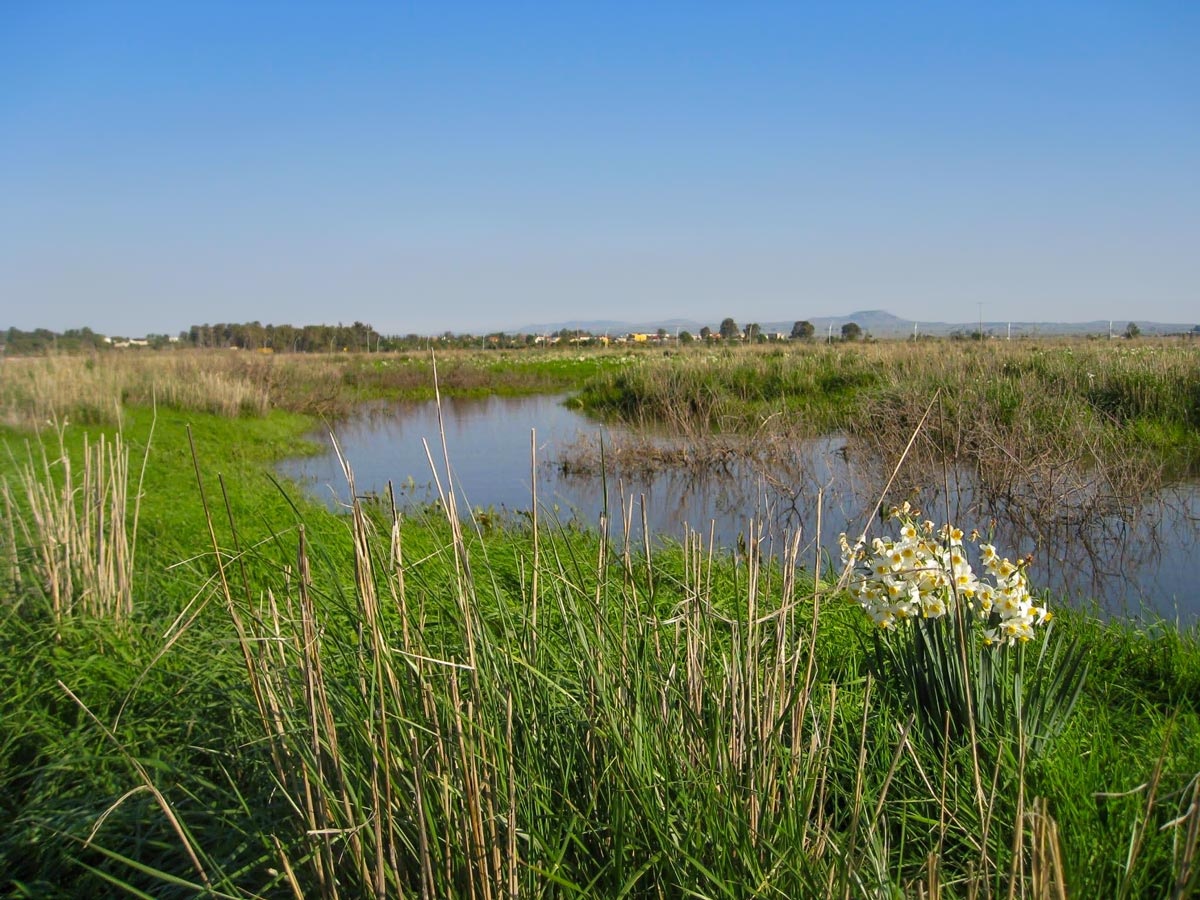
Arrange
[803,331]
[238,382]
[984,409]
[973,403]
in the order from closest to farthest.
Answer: [984,409], [973,403], [238,382], [803,331]

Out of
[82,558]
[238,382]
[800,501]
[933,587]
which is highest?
[238,382]

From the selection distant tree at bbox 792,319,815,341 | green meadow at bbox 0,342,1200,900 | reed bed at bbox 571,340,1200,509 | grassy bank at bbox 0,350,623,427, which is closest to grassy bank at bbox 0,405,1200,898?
green meadow at bbox 0,342,1200,900

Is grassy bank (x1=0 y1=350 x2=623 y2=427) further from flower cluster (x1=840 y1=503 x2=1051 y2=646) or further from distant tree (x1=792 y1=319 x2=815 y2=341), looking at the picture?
distant tree (x1=792 y1=319 x2=815 y2=341)

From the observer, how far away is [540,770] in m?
1.81

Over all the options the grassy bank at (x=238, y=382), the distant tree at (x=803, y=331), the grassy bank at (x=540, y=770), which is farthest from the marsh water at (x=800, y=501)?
the distant tree at (x=803, y=331)

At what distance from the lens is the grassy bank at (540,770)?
152 cm

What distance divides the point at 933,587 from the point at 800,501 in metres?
6.73

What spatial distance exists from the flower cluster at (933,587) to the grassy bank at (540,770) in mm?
325

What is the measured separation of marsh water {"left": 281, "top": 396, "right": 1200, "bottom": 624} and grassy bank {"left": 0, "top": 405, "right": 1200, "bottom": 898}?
1.09 metres

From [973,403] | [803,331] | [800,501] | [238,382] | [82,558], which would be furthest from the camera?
[803,331]

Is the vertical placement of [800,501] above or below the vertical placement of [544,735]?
below

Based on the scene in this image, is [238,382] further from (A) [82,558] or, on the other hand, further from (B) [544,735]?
(B) [544,735]

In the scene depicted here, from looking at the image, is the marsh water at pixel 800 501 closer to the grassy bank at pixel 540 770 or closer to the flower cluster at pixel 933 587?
the flower cluster at pixel 933 587

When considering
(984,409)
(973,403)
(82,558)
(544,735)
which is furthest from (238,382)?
(544,735)
